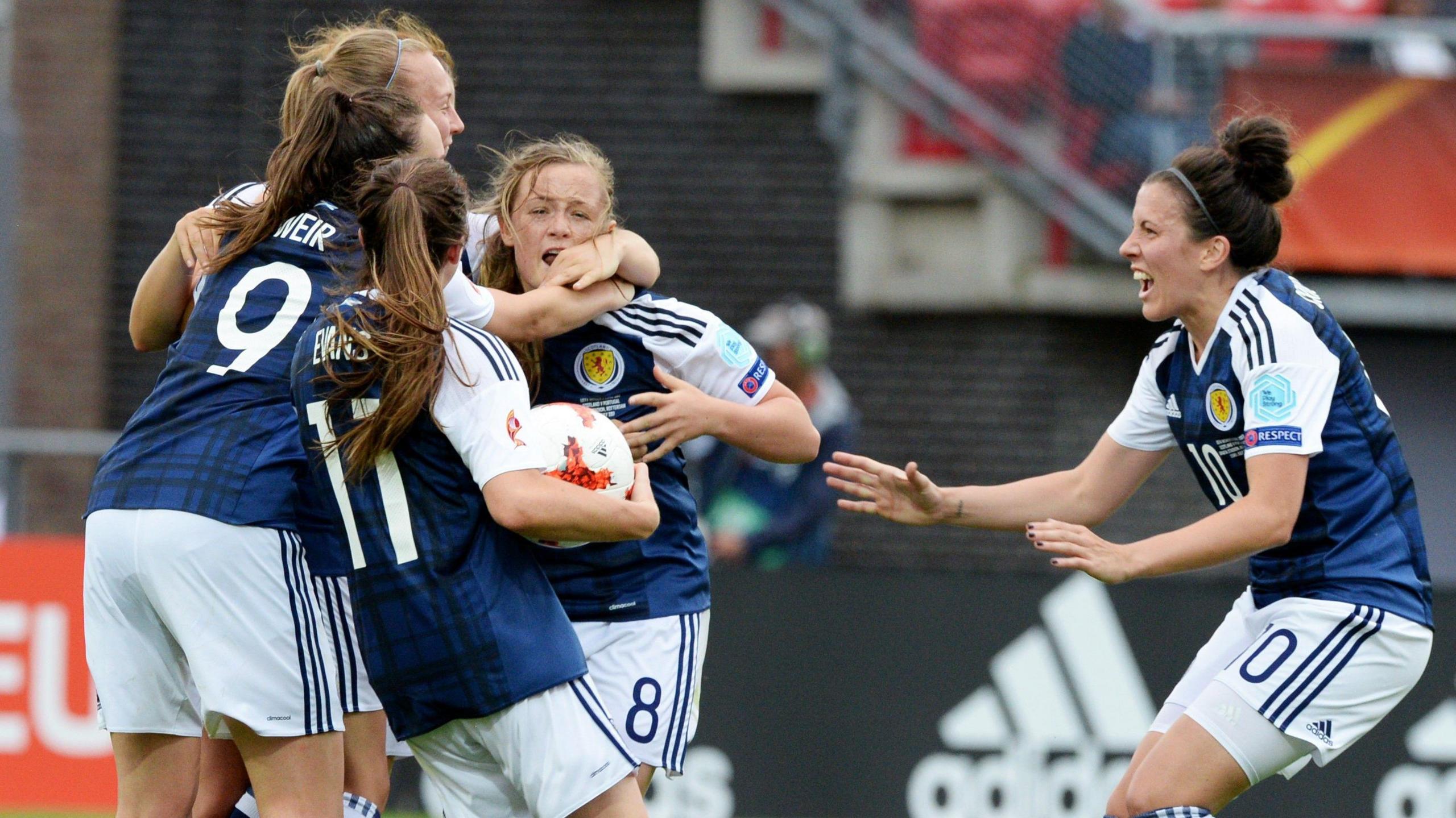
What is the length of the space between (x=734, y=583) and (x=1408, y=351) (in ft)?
16.2

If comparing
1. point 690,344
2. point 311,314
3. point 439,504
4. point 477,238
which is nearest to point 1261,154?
point 690,344

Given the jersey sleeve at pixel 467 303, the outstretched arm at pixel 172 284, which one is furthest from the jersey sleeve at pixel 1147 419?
the outstretched arm at pixel 172 284

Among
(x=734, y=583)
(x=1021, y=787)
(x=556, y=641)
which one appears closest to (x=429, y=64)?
(x=556, y=641)

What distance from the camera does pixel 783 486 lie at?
326 inches


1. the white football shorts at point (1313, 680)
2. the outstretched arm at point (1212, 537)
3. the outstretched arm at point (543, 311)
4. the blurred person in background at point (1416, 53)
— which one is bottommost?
the white football shorts at point (1313, 680)

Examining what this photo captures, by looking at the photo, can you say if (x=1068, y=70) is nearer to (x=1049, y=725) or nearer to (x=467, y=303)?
(x=1049, y=725)

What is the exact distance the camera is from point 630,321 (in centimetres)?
403

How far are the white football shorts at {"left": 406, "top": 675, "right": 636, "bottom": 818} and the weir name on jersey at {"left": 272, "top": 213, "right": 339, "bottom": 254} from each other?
1065mm

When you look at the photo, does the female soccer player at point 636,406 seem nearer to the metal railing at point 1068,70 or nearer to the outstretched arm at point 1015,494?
the outstretched arm at point 1015,494

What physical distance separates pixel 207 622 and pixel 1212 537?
216 centimetres

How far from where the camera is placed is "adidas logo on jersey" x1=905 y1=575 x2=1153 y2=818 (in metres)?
6.89

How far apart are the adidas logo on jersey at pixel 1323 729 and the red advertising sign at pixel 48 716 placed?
16.8 ft

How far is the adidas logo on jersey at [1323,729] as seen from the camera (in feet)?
12.9

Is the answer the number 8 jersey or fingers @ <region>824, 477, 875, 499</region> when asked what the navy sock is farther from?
fingers @ <region>824, 477, 875, 499</region>
